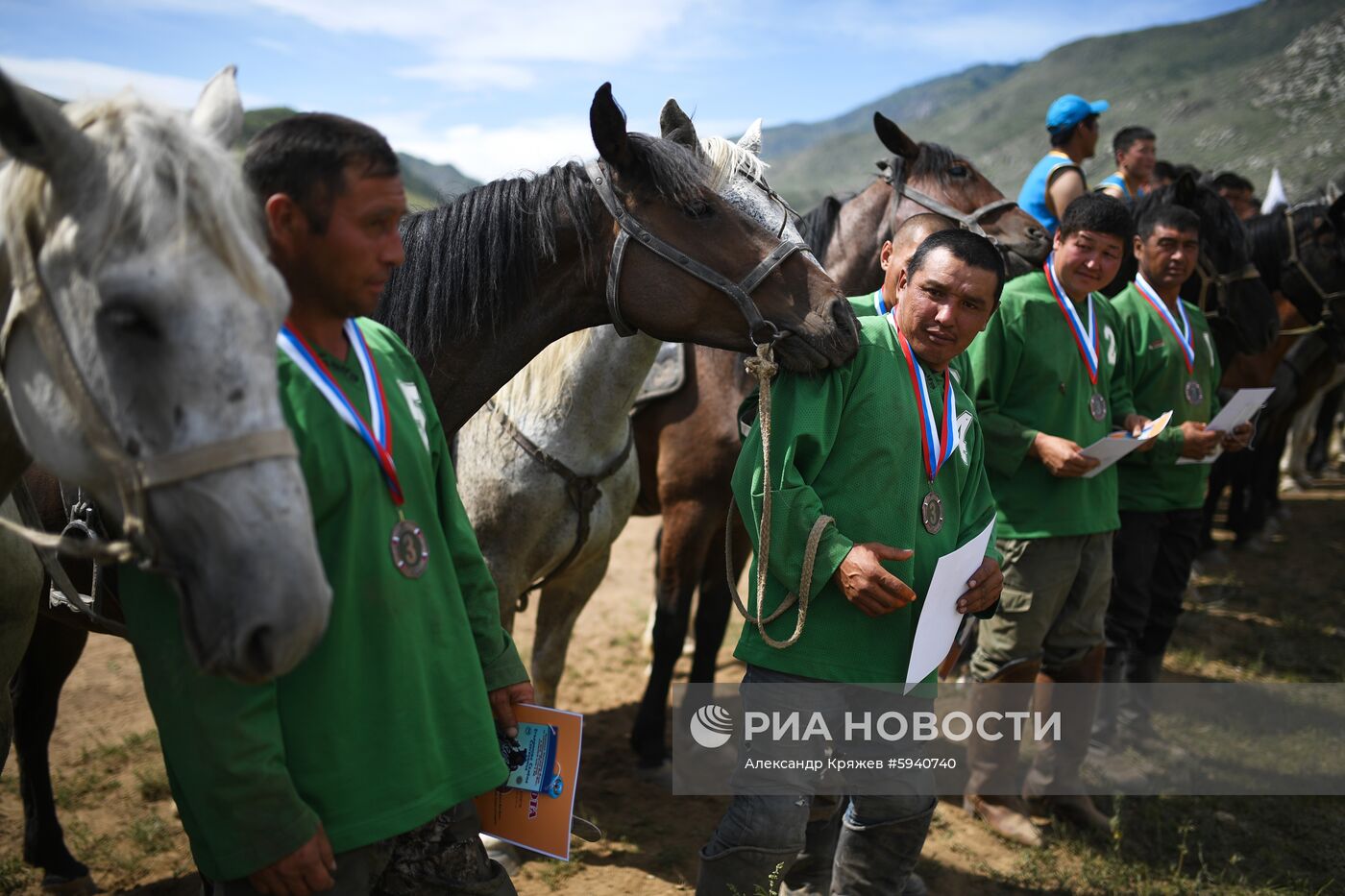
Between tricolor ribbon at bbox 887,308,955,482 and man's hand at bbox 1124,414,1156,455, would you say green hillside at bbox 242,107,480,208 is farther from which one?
man's hand at bbox 1124,414,1156,455

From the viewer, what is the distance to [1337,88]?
2034 cm

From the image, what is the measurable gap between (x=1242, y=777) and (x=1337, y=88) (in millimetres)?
21969

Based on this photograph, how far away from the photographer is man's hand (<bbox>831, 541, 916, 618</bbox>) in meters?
2.30

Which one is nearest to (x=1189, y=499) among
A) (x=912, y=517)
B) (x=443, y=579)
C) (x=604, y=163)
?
(x=912, y=517)

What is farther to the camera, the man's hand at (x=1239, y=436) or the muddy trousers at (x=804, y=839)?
the man's hand at (x=1239, y=436)

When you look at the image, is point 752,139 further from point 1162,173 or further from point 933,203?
point 1162,173

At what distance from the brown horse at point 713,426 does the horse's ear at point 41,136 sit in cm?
310

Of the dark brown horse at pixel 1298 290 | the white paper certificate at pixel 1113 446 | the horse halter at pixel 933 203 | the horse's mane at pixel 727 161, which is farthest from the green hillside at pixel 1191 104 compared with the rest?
the horse's mane at pixel 727 161

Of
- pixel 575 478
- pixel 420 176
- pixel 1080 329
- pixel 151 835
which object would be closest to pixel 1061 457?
pixel 1080 329

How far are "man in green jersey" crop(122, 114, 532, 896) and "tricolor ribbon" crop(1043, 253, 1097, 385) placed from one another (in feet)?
9.34

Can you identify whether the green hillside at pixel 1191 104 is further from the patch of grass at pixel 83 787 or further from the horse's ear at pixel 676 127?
the patch of grass at pixel 83 787

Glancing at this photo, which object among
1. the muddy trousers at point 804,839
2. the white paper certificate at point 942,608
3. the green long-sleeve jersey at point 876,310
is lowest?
the muddy trousers at point 804,839

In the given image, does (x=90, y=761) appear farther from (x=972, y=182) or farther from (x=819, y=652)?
(x=972, y=182)

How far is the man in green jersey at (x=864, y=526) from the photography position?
2383mm
